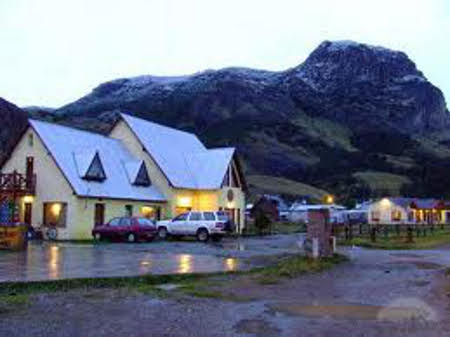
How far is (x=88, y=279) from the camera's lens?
1728 centimetres

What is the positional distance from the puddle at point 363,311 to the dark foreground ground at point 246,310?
18 mm

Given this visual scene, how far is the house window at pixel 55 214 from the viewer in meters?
44.9

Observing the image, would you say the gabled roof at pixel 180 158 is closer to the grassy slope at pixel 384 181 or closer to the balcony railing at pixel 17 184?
the balcony railing at pixel 17 184

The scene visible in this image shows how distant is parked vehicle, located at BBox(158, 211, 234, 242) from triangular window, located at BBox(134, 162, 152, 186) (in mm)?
7528

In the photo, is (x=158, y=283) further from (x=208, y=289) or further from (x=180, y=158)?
(x=180, y=158)

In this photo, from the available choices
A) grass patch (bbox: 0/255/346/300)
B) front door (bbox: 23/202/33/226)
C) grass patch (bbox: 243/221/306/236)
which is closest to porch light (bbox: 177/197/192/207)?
grass patch (bbox: 243/221/306/236)

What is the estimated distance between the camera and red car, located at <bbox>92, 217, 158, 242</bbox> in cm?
4062

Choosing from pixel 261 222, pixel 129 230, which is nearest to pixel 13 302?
pixel 129 230

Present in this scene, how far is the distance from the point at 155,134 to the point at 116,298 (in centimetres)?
4390

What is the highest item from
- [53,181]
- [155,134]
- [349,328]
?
[155,134]

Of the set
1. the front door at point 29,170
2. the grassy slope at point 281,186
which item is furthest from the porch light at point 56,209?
the grassy slope at point 281,186

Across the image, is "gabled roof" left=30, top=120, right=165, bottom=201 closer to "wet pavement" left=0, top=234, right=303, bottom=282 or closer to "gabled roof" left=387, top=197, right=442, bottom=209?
"wet pavement" left=0, top=234, right=303, bottom=282

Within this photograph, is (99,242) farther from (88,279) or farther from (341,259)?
(88,279)

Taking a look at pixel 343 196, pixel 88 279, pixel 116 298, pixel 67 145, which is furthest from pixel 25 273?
pixel 343 196
